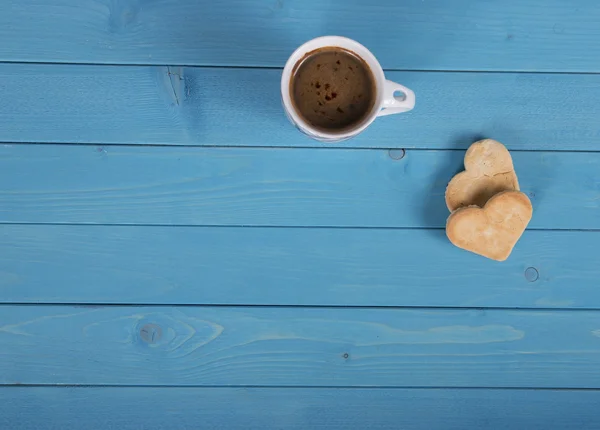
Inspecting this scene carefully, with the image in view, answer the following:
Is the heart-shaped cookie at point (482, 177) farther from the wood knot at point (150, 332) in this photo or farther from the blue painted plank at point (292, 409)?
the wood knot at point (150, 332)

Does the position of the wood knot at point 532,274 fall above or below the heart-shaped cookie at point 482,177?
below

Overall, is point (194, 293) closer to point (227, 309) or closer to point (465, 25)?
point (227, 309)

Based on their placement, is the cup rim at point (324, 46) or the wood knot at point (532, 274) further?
the wood knot at point (532, 274)

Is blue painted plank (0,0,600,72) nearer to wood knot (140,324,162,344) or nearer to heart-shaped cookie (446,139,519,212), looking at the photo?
heart-shaped cookie (446,139,519,212)

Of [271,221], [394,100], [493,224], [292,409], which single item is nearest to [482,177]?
[493,224]

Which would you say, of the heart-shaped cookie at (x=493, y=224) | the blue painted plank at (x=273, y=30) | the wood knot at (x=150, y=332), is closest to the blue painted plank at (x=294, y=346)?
the wood knot at (x=150, y=332)

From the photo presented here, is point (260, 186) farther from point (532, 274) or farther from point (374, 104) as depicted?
point (532, 274)

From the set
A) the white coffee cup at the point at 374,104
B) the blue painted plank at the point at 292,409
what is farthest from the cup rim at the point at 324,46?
the blue painted plank at the point at 292,409

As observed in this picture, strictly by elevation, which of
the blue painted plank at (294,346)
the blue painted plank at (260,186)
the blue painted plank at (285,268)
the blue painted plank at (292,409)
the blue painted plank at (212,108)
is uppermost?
the blue painted plank at (212,108)
